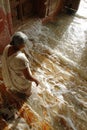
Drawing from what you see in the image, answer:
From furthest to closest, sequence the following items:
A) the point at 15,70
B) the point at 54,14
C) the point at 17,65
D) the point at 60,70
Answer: the point at 54,14
the point at 60,70
the point at 15,70
the point at 17,65

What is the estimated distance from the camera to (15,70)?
214cm

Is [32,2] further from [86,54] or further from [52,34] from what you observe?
[86,54]

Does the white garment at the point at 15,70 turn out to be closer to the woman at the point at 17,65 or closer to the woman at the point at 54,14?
the woman at the point at 17,65

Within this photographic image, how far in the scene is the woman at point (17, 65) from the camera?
6.40 feet

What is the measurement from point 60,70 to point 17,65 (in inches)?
54.3

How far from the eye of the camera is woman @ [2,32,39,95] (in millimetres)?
1951

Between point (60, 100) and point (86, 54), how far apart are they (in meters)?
1.37

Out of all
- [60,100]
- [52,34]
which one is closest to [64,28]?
[52,34]

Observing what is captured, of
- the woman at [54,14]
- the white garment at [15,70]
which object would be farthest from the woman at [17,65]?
the woman at [54,14]

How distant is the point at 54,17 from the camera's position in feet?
14.8

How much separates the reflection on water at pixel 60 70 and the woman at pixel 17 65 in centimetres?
49

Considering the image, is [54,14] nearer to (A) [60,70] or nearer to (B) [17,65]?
(A) [60,70]

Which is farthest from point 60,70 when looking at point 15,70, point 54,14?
point 54,14

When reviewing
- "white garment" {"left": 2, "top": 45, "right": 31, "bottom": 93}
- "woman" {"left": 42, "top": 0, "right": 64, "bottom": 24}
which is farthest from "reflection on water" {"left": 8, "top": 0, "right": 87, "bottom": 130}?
"white garment" {"left": 2, "top": 45, "right": 31, "bottom": 93}
